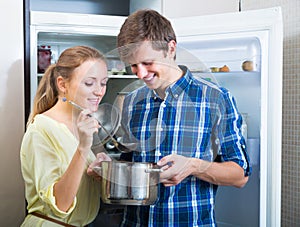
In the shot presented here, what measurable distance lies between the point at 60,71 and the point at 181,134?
411 millimetres

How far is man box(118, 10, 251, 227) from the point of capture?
3.97 feet

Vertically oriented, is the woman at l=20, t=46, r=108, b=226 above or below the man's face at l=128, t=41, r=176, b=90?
below

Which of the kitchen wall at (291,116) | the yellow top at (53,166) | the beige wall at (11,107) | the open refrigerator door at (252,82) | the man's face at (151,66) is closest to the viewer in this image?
the man's face at (151,66)

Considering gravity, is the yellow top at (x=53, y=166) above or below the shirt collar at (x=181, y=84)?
below

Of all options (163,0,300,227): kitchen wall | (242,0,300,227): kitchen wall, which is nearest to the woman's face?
(163,0,300,227): kitchen wall

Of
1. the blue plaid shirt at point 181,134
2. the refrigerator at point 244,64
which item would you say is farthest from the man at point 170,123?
the refrigerator at point 244,64

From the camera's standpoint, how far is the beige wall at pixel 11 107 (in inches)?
68.4

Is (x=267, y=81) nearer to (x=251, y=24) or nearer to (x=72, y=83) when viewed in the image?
(x=251, y=24)

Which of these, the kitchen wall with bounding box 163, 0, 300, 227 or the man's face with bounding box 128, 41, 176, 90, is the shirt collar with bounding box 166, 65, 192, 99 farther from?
the kitchen wall with bounding box 163, 0, 300, 227

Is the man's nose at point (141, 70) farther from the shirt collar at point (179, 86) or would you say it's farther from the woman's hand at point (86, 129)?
the woman's hand at point (86, 129)

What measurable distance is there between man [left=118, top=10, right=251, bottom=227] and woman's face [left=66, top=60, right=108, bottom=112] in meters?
0.08

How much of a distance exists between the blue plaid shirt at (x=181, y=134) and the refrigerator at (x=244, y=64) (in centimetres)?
29

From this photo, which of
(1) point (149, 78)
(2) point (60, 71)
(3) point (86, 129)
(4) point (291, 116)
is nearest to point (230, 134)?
(1) point (149, 78)

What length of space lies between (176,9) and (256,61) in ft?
1.75
